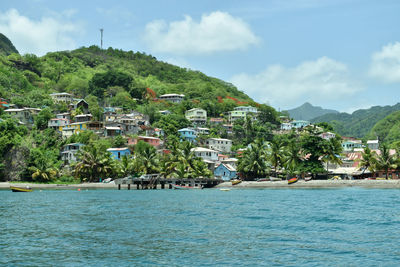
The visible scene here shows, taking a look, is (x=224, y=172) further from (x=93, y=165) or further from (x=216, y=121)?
(x=216, y=121)

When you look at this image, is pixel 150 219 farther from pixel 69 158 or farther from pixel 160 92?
pixel 160 92

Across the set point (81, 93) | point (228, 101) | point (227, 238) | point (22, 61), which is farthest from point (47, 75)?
point (227, 238)

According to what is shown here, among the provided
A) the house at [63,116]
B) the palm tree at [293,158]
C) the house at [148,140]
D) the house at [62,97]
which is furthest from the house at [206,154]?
the house at [62,97]

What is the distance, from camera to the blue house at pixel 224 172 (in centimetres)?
9812

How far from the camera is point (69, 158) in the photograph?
9331 cm

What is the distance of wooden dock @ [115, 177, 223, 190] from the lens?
266 ft

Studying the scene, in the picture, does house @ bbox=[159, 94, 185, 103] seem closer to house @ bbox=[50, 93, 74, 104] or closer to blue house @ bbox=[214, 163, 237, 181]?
house @ bbox=[50, 93, 74, 104]

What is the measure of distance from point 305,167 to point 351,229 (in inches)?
2317

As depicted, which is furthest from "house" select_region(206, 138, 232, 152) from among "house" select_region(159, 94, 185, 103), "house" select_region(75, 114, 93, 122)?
"house" select_region(159, 94, 185, 103)

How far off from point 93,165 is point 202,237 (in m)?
61.0

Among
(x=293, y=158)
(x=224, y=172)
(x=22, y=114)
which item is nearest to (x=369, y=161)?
(x=293, y=158)

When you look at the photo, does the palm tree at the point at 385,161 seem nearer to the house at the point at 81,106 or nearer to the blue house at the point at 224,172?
the blue house at the point at 224,172

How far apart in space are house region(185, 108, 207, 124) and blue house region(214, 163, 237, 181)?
148ft

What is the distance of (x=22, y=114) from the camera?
377 ft
